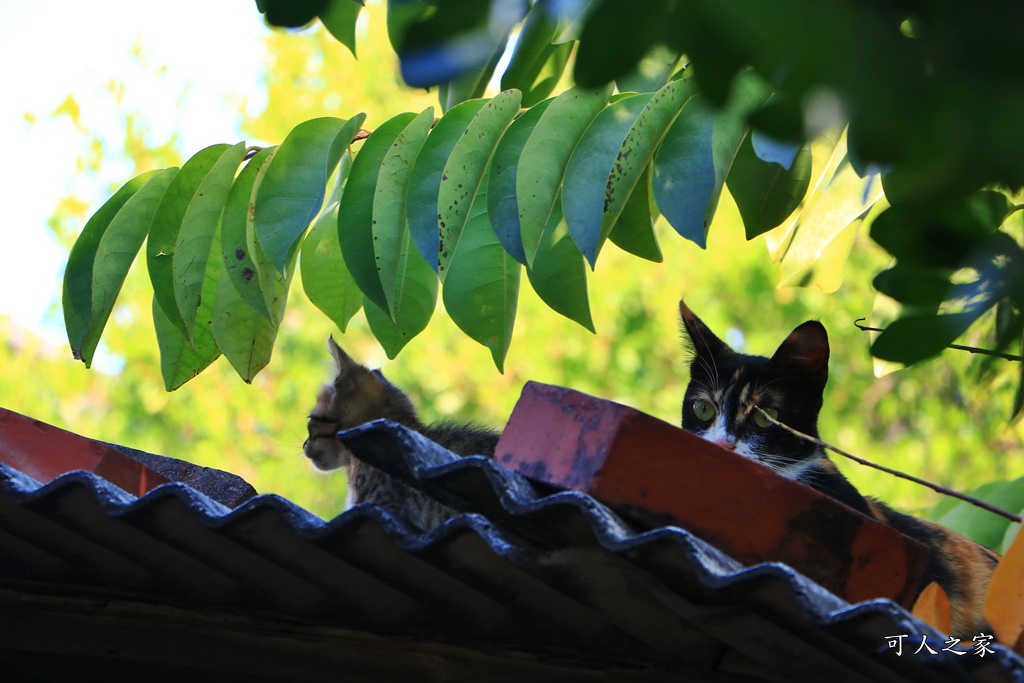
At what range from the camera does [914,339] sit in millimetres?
1226

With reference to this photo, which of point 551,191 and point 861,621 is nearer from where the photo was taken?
point 861,621

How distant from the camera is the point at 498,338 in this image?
2.25m

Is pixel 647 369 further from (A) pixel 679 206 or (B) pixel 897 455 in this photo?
(A) pixel 679 206

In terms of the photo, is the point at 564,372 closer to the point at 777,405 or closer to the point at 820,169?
the point at 777,405

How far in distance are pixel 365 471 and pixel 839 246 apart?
5.19 feet

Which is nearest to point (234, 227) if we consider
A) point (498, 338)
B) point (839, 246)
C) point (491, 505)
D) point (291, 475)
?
point (498, 338)

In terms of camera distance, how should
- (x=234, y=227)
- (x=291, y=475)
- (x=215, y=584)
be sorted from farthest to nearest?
(x=291, y=475), (x=234, y=227), (x=215, y=584)

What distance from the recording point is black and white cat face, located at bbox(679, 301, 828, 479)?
114 inches

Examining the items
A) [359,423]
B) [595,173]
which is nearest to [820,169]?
[595,173]

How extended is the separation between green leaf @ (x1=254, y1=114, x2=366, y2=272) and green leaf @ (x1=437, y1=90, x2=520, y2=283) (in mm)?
264

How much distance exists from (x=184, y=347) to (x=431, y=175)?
83cm

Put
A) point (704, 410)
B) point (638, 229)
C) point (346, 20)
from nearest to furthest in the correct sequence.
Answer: point (346, 20)
point (638, 229)
point (704, 410)

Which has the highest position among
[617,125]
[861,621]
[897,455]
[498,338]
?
[897,455]

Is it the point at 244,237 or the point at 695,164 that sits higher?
the point at 695,164
